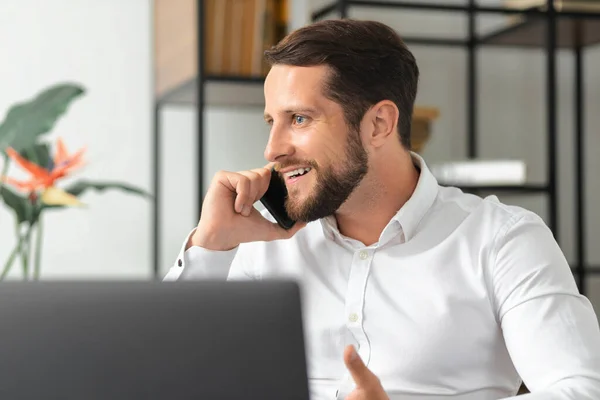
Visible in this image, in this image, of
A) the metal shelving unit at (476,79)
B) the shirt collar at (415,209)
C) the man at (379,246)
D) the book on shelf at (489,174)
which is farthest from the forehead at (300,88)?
the book on shelf at (489,174)

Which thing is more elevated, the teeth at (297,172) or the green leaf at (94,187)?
the teeth at (297,172)

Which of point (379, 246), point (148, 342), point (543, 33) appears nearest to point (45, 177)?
point (379, 246)

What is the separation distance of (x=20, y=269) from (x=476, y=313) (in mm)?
Result: 1846

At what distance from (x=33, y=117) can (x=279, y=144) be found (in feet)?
3.83

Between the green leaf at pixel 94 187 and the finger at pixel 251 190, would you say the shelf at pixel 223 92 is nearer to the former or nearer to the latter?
the green leaf at pixel 94 187

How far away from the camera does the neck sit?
146cm

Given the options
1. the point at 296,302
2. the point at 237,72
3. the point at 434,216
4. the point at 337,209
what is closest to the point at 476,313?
the point at 434,216

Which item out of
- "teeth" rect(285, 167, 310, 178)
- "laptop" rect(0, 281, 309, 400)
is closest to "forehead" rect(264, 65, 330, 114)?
"teeth" rect(285, 167, 310, 178)

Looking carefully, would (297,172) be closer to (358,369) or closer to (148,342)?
(358,369)

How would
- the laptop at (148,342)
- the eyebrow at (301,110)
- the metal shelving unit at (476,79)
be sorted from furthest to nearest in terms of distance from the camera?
the metal shelving unit at (476,79) → the eyebrow at (301,110) → the laptop at (148,342)

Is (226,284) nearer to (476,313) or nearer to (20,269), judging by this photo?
(476,313)

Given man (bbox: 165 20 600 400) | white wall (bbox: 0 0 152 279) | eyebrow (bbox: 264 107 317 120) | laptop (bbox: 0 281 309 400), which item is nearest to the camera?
laptop (bbox: 0 281 309 400)

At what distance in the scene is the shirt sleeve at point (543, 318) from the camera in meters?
1.15

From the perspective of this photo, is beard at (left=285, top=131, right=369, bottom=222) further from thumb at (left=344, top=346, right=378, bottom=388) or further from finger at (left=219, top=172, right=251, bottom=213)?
thumb at (left=344, top=346, right=378, bottom=388)
